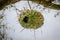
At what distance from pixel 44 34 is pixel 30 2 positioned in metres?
0.39

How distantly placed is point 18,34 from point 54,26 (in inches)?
16.3

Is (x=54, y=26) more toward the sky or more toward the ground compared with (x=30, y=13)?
more toward the ground

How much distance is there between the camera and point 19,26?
2.23 m

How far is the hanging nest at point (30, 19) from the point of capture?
2219 mm

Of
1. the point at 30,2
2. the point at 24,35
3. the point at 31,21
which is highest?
the point at 30,2

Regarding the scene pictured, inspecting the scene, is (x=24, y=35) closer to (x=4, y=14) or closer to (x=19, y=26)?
(x=19, y=26)

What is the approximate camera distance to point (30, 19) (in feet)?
7.33

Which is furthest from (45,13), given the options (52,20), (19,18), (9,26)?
(9,26)

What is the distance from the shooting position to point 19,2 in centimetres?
221

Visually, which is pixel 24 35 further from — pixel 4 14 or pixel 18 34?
pixel 4 14

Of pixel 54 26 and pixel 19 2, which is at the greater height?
pixel 19 2

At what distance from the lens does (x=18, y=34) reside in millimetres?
2240

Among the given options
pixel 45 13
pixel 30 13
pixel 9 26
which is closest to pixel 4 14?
pixel 9 26

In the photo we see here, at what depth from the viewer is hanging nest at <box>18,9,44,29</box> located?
2219 millimetres
